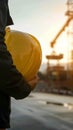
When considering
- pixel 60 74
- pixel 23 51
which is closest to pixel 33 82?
pixel 23 51

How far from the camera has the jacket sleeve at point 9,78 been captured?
2652mm

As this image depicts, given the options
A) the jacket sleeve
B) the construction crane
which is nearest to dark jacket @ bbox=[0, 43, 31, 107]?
the jacket sleeve

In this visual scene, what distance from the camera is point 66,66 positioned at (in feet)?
139

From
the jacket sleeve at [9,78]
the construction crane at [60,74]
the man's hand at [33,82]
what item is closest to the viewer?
the jacket sleeve at [9,78]

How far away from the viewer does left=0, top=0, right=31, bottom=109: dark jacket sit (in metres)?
2.66

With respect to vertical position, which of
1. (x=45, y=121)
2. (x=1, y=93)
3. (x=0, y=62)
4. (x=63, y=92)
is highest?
(x=0, y=62)

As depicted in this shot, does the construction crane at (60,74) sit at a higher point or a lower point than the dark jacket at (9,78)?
lower

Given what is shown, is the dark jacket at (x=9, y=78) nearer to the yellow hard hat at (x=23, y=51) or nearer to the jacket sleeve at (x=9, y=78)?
the jacket sleeve at (x=9, y=78)

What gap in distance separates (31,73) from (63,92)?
36.4 metres

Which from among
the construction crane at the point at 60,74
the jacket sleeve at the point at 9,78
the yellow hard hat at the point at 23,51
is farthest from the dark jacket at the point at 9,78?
the construction crane at the point at 60,74

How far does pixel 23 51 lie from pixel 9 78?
0.31 meters

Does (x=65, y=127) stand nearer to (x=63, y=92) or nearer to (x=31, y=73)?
(x=31, y=73)

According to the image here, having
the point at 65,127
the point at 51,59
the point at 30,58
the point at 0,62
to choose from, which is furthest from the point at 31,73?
the point at 51,59

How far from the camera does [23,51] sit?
2918 mm
